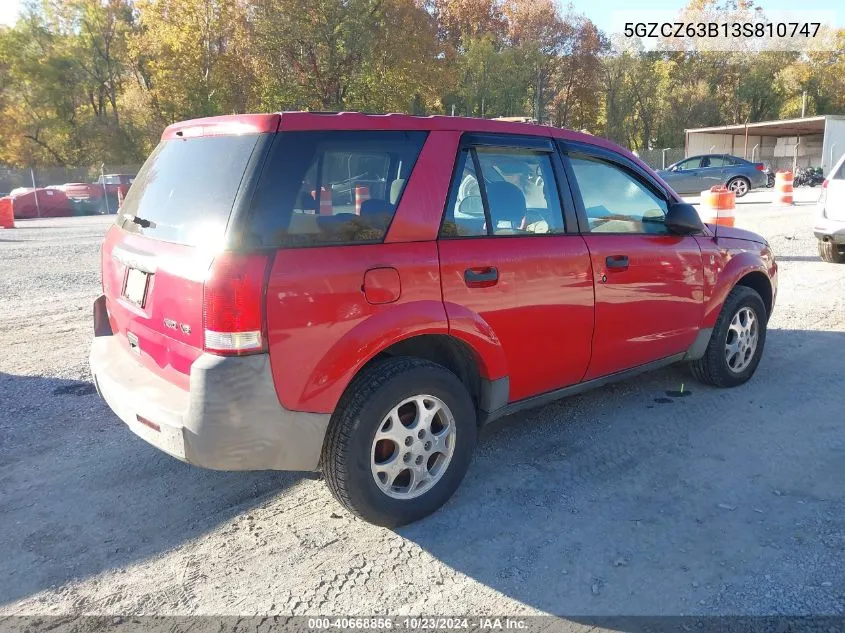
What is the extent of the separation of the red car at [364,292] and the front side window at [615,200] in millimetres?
19

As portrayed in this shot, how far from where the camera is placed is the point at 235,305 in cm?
248

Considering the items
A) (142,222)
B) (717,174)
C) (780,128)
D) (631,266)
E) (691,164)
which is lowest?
(631,266)

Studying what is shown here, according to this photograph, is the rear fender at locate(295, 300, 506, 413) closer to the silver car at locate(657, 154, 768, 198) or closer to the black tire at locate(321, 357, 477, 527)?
the black tire at locate(321, 357, 477, 527)

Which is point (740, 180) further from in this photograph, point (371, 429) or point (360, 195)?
point (371, 429)

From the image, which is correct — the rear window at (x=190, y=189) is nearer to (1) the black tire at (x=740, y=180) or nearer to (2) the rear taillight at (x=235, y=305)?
(2) the rear taillight at (x=235, y=305)

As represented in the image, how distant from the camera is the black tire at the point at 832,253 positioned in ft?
30.4

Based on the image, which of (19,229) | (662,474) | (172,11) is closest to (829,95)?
(172,11)

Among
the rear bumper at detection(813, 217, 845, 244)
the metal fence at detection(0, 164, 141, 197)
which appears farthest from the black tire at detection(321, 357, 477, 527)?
the metal fence at detection(0, 164, 141, 197)

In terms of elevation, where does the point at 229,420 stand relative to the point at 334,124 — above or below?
below

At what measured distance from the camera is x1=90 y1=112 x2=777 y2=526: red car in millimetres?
2576

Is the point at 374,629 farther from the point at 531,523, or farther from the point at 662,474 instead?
the point at 662,474

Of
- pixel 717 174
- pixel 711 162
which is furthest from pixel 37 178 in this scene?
pixel 717 174

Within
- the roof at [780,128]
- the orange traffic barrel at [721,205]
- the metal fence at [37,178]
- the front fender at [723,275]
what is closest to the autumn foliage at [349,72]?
the metal fence at [37,178]

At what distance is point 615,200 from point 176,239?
99.6 inches
